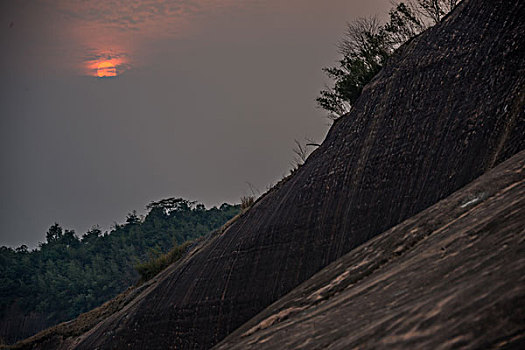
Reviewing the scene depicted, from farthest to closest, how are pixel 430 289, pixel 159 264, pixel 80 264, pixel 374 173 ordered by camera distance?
1. pixel 80 264
2. pixel 159 264
3. pixel 374 173
4. pixel 430 289

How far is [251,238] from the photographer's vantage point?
26.6ft

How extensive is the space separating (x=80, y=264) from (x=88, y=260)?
1.10 meters

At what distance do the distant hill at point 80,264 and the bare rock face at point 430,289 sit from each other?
1328 inches

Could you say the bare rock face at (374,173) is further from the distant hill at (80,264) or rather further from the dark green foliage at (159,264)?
the distant hill at (80,264)

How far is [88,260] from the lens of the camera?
168 feet

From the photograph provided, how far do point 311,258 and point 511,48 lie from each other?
3.64m

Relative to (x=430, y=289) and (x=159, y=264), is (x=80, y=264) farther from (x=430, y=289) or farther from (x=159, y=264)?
(x=430, y=289)

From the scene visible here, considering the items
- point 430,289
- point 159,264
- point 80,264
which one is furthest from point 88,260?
point 430,289

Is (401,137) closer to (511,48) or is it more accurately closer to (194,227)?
(511,48)

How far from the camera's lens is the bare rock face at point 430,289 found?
1.88m

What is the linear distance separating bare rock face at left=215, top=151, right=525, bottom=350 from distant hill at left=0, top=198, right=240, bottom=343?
33.7 metres

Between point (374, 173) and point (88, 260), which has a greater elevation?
point (88, 260)

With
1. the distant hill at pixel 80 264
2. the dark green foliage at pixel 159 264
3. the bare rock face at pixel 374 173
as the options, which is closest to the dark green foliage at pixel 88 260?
the distant hill at pixel 80 264

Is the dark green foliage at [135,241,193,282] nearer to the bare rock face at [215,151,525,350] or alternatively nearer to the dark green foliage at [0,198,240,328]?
the bare rock face at [215,151,525,350]
